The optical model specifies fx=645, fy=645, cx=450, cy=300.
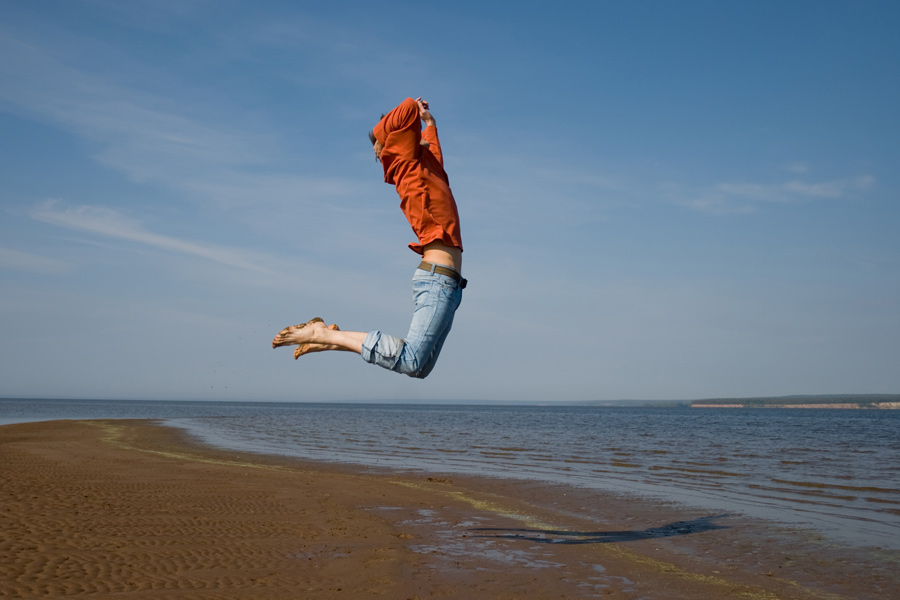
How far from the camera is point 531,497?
11969mm

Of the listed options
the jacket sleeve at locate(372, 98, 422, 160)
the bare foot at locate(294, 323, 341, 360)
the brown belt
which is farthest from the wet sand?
the jacket sleeve at locate(372, 98, 422, 160)

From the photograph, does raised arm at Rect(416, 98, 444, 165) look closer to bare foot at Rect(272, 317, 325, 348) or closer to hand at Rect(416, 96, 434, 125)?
hand at Rect(416, 96, 434, 125)

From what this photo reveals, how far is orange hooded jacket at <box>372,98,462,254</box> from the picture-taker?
4723 millimetres

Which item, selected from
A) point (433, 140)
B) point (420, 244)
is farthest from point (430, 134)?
point (420, 244)

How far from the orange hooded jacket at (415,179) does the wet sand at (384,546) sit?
3.09m

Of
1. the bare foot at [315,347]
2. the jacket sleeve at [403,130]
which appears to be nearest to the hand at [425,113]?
the jacket sleeve at [403,130]

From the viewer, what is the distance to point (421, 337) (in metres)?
4.81

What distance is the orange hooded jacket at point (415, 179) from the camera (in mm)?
4723

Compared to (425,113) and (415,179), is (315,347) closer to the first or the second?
(415,179)

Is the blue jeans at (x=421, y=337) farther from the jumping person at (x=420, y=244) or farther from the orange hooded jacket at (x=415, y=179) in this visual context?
the orange hooded jacket at (x=415, y=179)

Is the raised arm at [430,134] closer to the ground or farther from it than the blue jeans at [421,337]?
farther from it

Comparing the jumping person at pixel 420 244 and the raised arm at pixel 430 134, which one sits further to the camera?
the raised arm at pixel 430 134

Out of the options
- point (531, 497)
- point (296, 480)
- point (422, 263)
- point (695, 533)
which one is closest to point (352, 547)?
point (422, 263)

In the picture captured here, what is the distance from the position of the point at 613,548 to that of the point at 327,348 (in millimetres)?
4736
